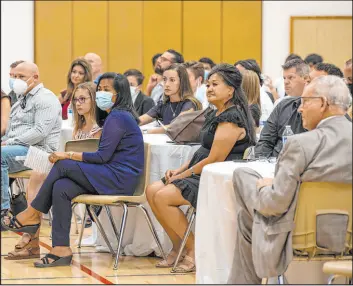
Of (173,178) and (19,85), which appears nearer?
(173,178)

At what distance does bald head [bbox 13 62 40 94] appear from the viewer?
7.04 meters

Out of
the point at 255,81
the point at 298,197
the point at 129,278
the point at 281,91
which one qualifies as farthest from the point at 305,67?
the point at 281,91

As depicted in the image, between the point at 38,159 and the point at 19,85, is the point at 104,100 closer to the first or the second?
the point at 38,159

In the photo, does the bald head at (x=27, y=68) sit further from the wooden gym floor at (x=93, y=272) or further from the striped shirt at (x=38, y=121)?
the wooden gym floor at (x=93, y=272)

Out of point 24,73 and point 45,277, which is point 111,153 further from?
point 24,73

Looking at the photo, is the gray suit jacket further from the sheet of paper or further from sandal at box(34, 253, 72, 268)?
the sheet of paper

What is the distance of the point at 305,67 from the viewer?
21.1ft

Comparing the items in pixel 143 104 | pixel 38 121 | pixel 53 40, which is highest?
pixel 53 40

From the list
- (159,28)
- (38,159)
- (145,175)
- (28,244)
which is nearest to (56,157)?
(38,159)

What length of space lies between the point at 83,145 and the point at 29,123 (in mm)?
999

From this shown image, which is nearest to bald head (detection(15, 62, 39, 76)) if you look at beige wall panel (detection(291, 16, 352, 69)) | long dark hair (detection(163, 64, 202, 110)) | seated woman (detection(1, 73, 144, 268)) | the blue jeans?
Result: the blue jeans

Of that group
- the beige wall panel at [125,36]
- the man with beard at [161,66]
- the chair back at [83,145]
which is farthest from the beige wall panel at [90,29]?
the chair back at [83,145]

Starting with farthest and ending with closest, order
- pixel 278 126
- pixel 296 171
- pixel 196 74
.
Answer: pixel 196 74, pixel 278 126, pixel 296 171

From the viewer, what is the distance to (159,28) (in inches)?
576
